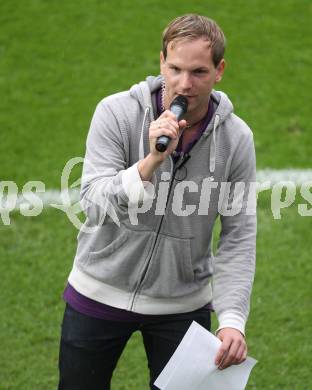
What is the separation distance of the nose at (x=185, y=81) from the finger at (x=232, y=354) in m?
0.94

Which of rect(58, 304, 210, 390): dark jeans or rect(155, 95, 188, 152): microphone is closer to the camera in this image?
rect(155, 95, 188, 152): microphone

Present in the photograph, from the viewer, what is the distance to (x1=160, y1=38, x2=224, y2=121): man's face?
3.30m

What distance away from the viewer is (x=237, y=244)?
12.0 ft

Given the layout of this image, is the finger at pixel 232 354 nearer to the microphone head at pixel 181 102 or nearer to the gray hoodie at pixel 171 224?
the gray hoodie at pixel 171 224

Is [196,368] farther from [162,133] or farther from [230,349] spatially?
[162,133]

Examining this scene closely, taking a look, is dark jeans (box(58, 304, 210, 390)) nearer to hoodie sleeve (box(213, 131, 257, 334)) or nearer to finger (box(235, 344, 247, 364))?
hoodie sleeve (box(213, 131, 257, 334))

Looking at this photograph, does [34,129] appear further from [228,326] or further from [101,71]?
[228,326]

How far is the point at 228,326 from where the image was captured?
138 inches

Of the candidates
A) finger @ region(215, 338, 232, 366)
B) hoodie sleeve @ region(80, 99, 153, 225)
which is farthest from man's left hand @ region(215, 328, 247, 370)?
hoodie sleeve @ region(80, 99, 153, 225)

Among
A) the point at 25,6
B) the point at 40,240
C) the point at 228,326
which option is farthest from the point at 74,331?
the point at 25,6

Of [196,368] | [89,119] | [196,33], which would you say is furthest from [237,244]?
[89,119]

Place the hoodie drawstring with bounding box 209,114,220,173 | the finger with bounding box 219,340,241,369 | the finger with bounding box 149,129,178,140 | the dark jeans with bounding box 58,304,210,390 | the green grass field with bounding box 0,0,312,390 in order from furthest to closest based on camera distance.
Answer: the green grass field with bounding box 0,0,312,390 < the dark jeans with bounding box 58,304,210,390 < the hoodie drawstring with bounding box 209,114,220,173 < the finger with bounding box 219,340,241,369 < the finger with bounding box 149,129,178,140

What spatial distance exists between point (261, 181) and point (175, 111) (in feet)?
12.7

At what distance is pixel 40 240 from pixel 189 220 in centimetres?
286
